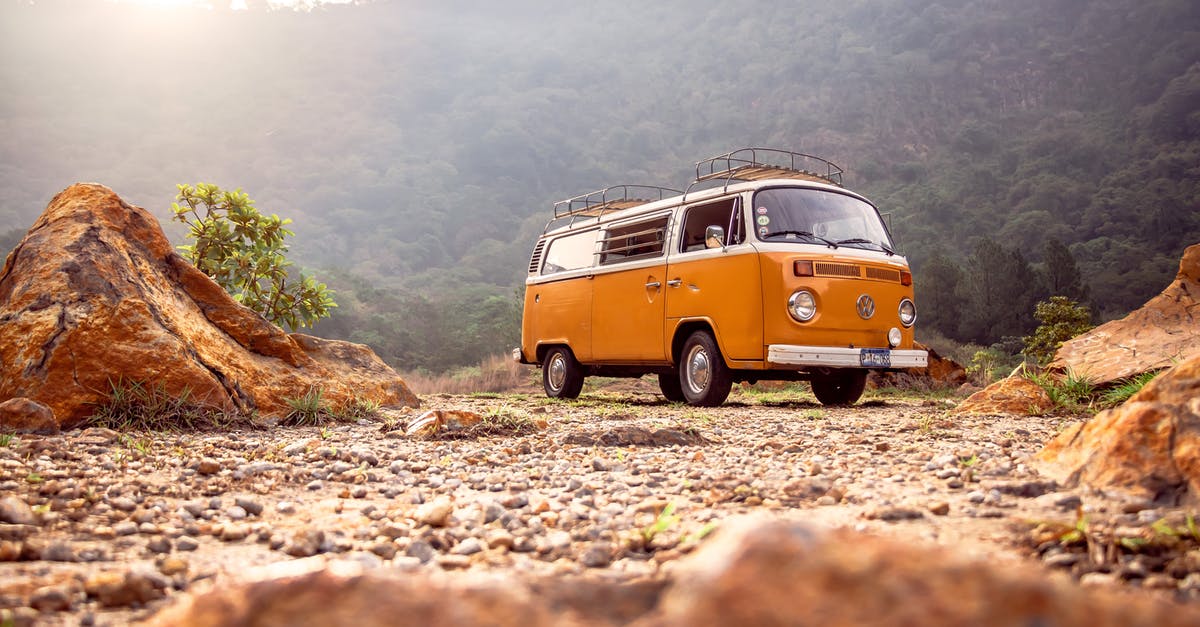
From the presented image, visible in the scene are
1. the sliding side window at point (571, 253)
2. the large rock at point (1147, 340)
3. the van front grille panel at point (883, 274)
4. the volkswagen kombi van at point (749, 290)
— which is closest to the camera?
the large rock at point (1147, 340)

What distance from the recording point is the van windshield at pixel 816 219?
8109 mm

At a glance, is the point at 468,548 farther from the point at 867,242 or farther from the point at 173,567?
the point at 867,242

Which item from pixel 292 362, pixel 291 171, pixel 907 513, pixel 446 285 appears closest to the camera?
pixel 907 513

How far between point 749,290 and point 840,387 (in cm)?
224

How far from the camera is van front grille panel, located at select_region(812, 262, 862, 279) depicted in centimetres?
785

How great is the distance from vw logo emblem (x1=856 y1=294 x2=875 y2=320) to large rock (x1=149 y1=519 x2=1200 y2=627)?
7234 millimetres

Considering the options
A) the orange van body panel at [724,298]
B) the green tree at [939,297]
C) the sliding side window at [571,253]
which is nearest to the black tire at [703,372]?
the orange van body panel at [724,298]

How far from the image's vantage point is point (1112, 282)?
3173 cm

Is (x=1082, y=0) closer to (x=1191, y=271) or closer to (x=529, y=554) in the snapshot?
(x=1191, y=271)

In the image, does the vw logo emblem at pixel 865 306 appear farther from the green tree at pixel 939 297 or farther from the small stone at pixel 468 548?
the green tree at pixel 939 297

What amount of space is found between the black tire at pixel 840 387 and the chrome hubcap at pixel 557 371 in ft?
10.5

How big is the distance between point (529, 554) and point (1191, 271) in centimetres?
765

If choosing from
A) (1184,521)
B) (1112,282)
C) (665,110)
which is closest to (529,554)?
(1184,521)

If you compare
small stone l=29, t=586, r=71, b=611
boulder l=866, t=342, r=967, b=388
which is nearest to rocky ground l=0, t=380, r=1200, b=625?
small stone l=29, t=586, r=71, b=611
